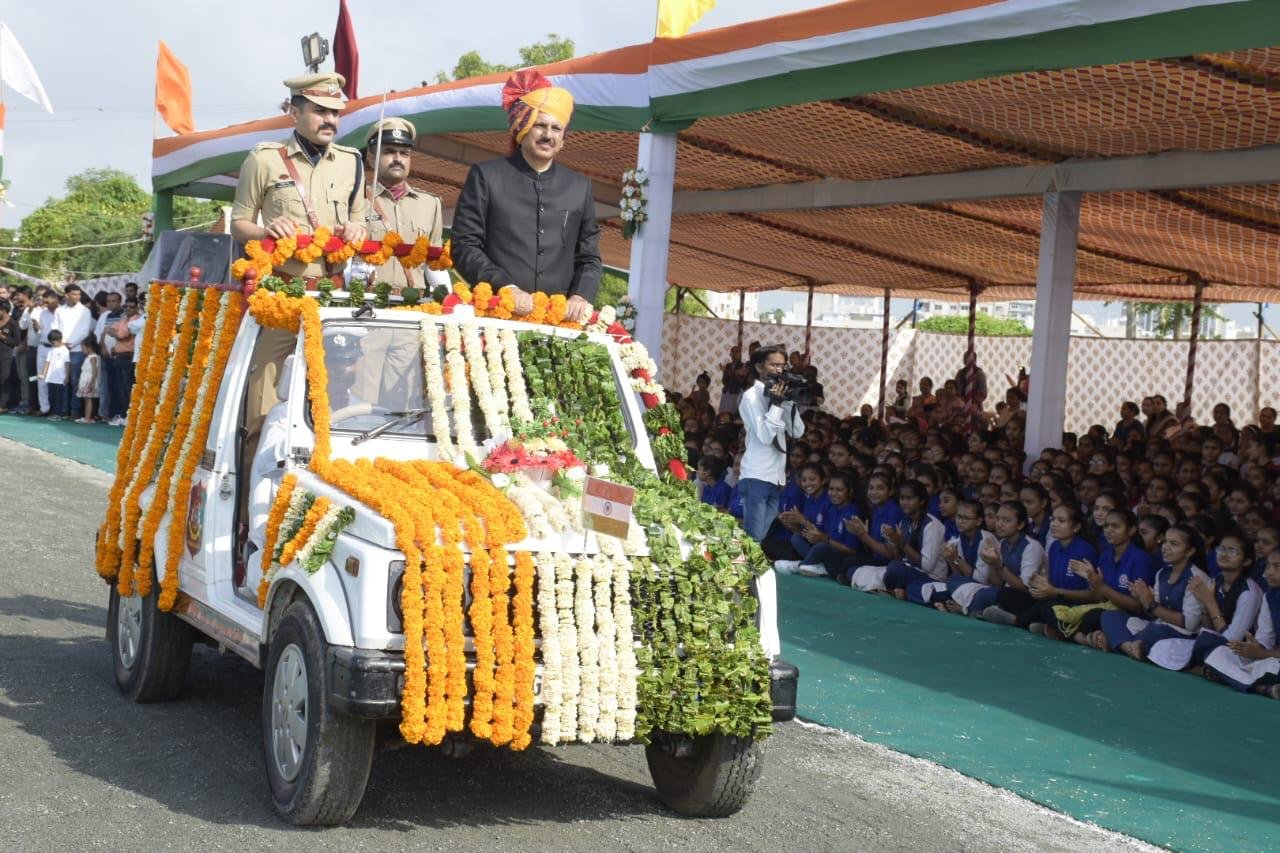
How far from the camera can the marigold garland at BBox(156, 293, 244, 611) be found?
6.68 meters

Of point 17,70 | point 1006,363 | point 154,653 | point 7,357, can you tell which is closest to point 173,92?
point 17,70

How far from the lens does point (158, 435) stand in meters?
7.23

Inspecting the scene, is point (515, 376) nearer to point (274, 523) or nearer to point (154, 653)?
point (274, 523)

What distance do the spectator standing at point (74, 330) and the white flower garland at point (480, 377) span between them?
19443 mm

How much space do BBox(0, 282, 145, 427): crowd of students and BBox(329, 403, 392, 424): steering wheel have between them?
1775 centimetres

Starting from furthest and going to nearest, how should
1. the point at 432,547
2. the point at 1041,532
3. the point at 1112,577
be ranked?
the point at 1041,532 < the point at 1112,577 < the point at 432,547

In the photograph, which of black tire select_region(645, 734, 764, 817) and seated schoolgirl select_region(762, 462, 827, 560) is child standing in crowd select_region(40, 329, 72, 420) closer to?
seated schoolgirl select_region(762, 462, 827, 560)

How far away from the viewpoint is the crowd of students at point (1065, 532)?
960 cm

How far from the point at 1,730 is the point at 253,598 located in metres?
1.29

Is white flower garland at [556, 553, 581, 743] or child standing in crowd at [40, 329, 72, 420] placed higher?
child standing in crowd at [40, 329, 72, 420]

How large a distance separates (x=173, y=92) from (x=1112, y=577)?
59.0ft

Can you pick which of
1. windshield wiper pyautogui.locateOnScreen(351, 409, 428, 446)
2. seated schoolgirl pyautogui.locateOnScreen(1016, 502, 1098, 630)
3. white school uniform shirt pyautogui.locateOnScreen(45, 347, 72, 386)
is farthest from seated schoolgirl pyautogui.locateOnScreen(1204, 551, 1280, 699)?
white school uniform shirt pyautogui.locateOnScreen(45, 347, 72, 386)

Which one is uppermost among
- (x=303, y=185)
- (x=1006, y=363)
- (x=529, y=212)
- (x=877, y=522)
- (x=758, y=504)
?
(x=1006, y=363)

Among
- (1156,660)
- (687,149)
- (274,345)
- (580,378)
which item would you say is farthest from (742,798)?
(687,149)
